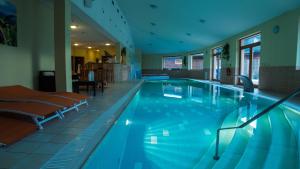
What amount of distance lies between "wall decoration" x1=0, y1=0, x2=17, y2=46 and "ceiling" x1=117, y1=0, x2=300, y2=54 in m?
5.55

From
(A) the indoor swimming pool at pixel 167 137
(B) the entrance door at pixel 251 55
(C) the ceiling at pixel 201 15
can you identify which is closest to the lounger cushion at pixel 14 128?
(A) the indoor swimming pool at pixel 167 137

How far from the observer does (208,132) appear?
10.6ft

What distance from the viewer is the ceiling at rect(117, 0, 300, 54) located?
650 cm

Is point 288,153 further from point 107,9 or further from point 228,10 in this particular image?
point 107,9

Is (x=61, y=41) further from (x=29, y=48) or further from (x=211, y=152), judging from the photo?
(x=211, y=152)

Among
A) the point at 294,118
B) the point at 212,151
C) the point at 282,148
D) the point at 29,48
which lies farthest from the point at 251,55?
the point at 29,48

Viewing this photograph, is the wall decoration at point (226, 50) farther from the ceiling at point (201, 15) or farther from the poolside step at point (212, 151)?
the poolside step at point (212, 151)

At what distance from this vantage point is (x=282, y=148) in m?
2.51

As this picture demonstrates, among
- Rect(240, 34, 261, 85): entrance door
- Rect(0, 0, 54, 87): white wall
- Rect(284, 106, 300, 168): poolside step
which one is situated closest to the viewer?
Rect(284, 106, 300, 168): poolside step

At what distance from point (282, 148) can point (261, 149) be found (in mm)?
255

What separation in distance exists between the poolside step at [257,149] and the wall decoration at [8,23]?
4274 millimetres

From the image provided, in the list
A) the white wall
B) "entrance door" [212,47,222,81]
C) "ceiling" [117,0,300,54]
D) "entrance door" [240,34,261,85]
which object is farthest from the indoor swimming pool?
"entrance door" [212,47,222,81]

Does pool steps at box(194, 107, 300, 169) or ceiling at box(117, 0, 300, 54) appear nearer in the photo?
pool steps at box(194, 107, 300, 169)

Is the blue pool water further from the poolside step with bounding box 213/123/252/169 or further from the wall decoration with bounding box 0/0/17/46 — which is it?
the wall decoration with bounding box 0/0/17/46
